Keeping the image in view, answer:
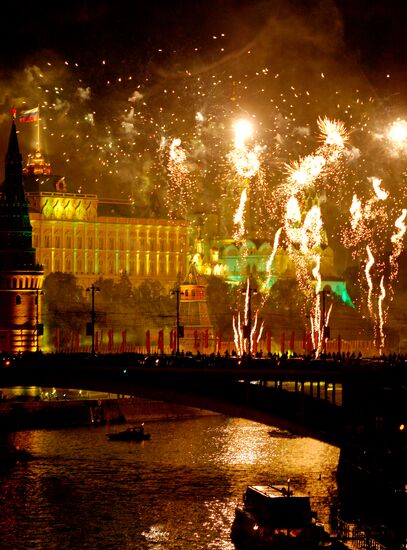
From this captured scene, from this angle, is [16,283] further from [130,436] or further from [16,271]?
[130,436]

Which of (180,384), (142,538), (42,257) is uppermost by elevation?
(42,257)

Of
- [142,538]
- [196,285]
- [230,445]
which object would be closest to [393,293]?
[196,285]

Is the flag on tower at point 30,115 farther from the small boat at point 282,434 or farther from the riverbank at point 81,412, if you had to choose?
the small boat at point 282,434

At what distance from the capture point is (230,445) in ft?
289

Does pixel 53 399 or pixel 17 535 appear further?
pixel 53 399

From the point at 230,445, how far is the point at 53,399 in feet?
69.8

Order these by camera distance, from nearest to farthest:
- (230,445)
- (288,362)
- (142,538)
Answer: (142,538) < (288,362) < (230,445)

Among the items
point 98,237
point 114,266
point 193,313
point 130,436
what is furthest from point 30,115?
point 130,436

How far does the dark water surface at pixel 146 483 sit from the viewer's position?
62062 millimetres

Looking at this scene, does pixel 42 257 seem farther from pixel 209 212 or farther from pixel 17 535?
pixel 17 535

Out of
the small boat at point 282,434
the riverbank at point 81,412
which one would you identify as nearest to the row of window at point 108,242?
the riverbank at point 81,412

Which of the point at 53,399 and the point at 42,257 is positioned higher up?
the point at 42,257

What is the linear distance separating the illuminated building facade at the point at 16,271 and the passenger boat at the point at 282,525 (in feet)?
185

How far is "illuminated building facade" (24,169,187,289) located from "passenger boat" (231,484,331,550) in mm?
114576
